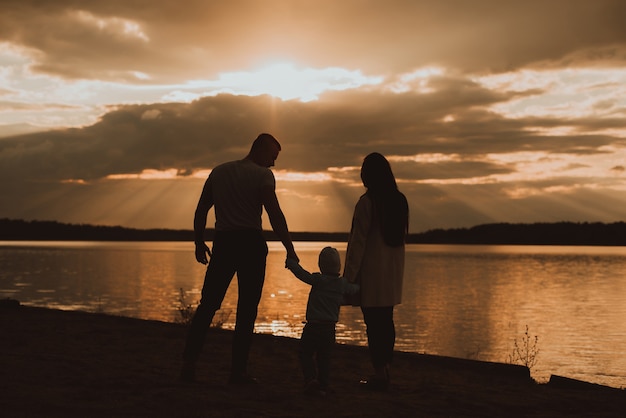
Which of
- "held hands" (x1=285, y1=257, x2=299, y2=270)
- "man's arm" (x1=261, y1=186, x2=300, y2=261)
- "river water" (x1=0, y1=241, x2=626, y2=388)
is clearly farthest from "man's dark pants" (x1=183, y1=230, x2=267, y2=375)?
"river water" (x1=0, y1=241, x2=626, y2=388)

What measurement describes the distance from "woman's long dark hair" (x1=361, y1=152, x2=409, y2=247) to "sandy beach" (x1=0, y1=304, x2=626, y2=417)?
5.35 ft

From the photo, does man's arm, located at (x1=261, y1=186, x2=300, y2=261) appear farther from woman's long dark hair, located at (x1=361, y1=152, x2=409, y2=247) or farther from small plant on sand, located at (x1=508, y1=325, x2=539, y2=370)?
small plant on sand, located at (x1=508, y1=325, x2=539, y2=370)

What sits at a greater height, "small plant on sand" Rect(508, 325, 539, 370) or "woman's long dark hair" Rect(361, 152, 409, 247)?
"woman's long dark hair" Rect(361, 152, 409, 247)

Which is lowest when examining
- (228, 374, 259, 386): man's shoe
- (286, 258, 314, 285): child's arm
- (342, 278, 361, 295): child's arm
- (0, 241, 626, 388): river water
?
(0, 241, 626, 388): river water

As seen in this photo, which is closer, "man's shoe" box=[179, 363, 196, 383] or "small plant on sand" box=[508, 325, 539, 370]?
"man's shoe" box=[179, 363, 196, 383]

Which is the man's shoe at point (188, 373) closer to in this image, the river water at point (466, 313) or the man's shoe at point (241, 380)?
the man's shoe at point (241, 380)

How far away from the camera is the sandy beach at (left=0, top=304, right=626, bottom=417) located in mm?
5930

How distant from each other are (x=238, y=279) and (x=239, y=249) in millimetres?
308

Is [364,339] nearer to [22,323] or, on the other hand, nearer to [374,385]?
[22,323]

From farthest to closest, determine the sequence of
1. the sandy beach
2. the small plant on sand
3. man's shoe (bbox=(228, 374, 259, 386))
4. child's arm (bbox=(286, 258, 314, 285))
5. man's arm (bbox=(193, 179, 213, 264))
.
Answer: the small plant on sand
man's arm (bbox=(193, 179, 213, 264))
man's shoe (bbox=(228, 374, 259, 386))
child's arm (bbox=(286, 258, 314, 285))
the sandy beach

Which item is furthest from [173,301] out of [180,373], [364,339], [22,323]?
[180,373]

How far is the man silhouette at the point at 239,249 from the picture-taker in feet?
22.9

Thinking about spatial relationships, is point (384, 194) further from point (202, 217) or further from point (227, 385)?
point (227, 385)

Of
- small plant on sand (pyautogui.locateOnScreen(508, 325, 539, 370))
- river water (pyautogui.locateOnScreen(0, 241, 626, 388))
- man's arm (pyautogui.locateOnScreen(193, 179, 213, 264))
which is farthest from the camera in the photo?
river water (pyautogui.locateOnScreen(0, 241, 626, 388))
